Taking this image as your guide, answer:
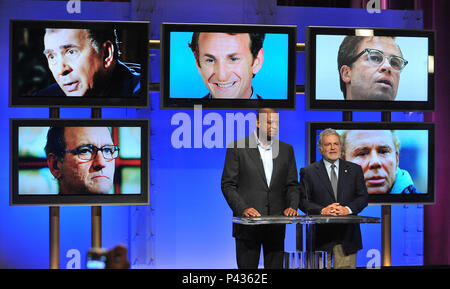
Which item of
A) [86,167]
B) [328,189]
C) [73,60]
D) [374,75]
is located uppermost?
[73,60]

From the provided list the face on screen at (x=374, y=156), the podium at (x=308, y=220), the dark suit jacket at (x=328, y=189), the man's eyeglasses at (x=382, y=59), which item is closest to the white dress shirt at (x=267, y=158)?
the dark suit jacket at (x=328, y=189)

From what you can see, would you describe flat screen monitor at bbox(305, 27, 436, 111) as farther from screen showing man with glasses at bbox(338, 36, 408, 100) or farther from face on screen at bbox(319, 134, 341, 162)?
face on screen at bbox(319, 134, 341, 162)

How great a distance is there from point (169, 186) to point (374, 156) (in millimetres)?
2101

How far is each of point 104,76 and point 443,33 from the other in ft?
12.1

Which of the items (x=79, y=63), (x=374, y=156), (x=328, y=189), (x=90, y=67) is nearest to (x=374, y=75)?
(x=374, y=156)

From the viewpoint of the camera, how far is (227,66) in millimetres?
5863

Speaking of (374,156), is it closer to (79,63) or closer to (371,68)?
(371,68)

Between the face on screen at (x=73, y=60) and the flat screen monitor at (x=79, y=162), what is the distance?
13.2 inches

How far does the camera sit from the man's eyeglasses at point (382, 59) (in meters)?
5.98

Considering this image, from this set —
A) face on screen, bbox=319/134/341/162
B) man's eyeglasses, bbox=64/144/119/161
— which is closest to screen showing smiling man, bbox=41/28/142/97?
man's eyeglasses, bbox=64/144/119/161

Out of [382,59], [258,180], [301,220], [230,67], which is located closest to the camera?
[301,220]

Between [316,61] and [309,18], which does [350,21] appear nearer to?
[309,18]
